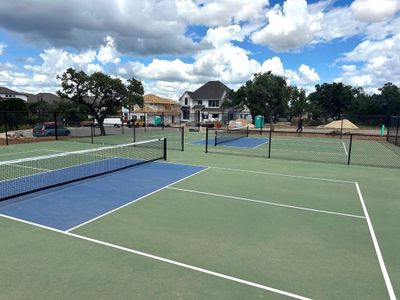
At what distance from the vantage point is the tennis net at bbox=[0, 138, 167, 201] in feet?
31.2

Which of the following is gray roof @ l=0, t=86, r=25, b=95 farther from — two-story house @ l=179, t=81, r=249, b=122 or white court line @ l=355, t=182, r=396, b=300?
white court line @ l=355, t=182, r=396, b=300

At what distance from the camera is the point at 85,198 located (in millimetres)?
8672

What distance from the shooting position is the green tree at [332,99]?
6819 cm

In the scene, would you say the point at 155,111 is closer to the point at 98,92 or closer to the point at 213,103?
the point at 213,103

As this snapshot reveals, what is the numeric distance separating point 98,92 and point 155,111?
1651 inches

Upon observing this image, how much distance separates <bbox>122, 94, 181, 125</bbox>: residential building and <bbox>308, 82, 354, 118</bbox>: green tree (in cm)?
3280

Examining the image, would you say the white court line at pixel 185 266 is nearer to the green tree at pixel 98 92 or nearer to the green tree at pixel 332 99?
the green tree at pixel 98 92

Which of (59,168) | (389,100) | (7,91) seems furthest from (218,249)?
(7,91)

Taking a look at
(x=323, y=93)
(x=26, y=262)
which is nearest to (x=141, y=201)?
(x=26, y=262)

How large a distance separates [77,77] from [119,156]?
13344 mm

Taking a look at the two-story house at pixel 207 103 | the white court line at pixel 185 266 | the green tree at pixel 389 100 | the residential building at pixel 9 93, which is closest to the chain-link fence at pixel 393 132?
the white court line at pixel 185 266

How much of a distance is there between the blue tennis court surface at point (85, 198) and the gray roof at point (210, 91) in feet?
184

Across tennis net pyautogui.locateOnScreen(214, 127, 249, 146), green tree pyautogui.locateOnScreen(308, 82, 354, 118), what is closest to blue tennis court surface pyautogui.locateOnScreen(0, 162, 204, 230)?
tennis net pyautogui.locateOnScreen(214, 127, 249, 146)

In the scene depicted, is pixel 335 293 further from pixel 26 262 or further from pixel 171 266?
pixel 26 262
